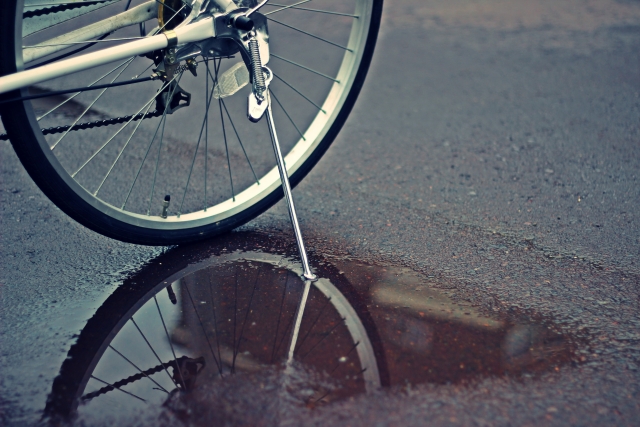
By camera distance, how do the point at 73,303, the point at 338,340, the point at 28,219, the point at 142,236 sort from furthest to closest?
the point at 28,219 → the point at 142,236 → the point at 73,303 → the point at 338,340

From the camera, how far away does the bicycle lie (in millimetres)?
2217

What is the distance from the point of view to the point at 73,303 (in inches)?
95.6

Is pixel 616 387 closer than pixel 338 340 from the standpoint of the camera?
Yes

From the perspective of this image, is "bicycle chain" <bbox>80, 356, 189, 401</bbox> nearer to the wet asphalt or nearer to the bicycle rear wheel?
the wet asphalt

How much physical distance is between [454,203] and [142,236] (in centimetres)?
145

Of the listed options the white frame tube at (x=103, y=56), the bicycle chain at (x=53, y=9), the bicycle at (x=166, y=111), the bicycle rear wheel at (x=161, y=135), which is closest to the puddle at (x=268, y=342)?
the bicycle at (x=166, y=111)

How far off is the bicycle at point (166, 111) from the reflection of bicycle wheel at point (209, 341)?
0.66ft

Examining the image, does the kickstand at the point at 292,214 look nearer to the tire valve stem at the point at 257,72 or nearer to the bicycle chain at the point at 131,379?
the tire valve stem at the point at 257,72

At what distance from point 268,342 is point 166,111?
3.22 ft

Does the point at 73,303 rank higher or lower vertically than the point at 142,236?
lower

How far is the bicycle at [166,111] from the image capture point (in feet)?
7.27

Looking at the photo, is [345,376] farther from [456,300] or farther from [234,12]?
[234,12]

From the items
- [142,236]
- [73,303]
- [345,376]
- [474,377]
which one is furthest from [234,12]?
[474,377]

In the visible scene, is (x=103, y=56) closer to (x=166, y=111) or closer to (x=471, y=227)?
(x=166, y=111)
